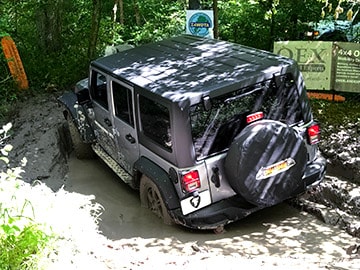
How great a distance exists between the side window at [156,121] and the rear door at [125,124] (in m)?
0.25

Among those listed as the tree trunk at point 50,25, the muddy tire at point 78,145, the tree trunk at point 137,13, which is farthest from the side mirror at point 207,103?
the tree trunk at point 137,13

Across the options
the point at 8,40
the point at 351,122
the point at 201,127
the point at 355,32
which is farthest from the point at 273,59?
the point at 8,40

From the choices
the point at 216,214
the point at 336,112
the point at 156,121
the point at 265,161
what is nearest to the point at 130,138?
the point at 156,121

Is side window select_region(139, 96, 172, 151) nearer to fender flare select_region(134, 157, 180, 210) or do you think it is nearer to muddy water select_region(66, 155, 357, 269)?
fender flare select_region(134, 157, 180, 210)

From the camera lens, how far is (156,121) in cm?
568

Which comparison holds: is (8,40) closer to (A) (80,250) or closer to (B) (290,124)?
(B) (290,124)

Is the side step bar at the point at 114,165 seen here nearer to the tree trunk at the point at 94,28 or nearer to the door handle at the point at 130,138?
the door handle at the point at 130,138

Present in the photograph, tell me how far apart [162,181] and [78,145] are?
9.27 feet

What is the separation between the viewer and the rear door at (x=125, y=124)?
243 inches

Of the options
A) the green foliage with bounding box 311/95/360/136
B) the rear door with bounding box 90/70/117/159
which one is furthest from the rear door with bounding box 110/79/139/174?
the green foliage with bounding box 311/95/360/136

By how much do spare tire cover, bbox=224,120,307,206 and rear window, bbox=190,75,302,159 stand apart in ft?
0.64

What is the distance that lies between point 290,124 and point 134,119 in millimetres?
1776

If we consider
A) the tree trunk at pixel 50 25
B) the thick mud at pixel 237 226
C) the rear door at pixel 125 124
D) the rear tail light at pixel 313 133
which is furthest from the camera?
the tree trunk at pixel 50 25

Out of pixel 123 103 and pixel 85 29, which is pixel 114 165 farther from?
pixel 85 29
